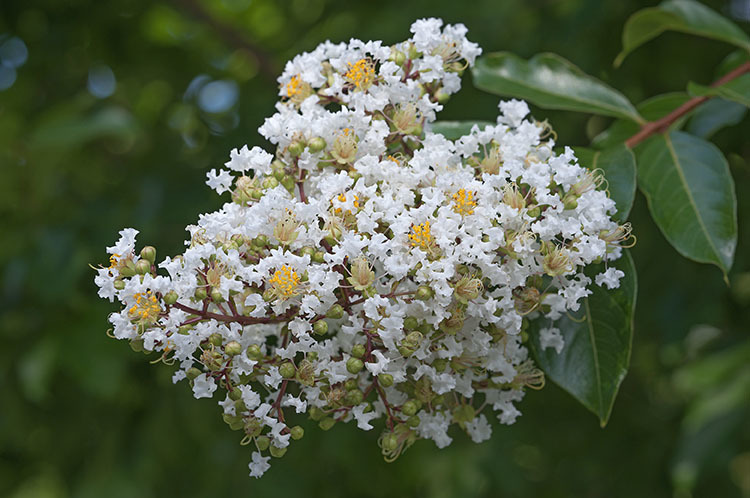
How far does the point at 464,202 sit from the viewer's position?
54.2 inches

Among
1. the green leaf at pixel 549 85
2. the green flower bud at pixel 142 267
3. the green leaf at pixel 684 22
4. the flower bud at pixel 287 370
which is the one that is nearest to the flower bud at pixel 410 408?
the flower bud at pixel 287 370

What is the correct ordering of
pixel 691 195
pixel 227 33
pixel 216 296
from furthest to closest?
pixel 227 33
pixel 691 195
pixel 216 296

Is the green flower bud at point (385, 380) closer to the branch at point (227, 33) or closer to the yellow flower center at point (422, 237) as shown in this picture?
the yellow flower center at point (422, 237)

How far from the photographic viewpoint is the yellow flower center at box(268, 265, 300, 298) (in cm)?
129

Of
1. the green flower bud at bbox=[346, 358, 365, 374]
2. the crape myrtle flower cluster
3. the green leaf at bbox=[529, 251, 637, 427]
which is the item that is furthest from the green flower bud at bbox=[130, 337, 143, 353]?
the green leaf at bbox=[529, 251, 637, 427]

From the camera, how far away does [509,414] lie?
1.63 m

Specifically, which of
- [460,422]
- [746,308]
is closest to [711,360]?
[746,308]

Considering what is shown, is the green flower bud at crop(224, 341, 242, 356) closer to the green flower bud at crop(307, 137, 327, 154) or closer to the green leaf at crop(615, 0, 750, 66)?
the green flower bud at crop(307, 137, 327, 154)

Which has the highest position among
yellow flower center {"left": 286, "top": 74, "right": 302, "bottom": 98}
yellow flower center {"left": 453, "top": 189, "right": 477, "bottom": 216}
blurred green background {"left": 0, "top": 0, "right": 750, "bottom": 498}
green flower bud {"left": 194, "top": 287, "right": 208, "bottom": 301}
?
yellow flower center {"left": 286, "top": 74, "right": 302, "bottom": 98}

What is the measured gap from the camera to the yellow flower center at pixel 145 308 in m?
1.30

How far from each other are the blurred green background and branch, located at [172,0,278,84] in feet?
0.04

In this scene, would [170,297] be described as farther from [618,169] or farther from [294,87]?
[618,169]

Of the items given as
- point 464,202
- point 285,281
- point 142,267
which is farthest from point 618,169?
point 142,267

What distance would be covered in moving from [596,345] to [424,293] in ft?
1.58
